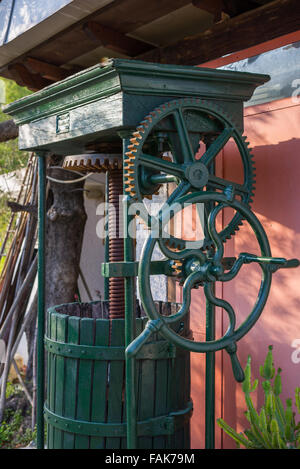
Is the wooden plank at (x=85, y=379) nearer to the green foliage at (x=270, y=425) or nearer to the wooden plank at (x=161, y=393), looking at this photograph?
the wooden plank at (x=161, y=393)

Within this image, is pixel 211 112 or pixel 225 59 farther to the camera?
pixel 225 59

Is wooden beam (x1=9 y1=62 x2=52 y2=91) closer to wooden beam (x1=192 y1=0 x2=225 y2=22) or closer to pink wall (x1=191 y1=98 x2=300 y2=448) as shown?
wooden beam (x1=192 y1=0 x2=225 y2=22)

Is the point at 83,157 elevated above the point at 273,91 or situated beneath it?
situated beneath

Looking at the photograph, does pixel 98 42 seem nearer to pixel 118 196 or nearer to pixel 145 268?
pixel 118 196

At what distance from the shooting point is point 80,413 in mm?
2289

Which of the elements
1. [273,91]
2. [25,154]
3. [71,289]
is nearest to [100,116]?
[273,91]

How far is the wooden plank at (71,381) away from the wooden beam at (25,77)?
2569 millimetres

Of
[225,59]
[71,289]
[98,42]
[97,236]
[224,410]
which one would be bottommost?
[224,410]

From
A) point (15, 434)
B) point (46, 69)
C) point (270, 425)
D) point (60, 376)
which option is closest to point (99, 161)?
point (60, 376)

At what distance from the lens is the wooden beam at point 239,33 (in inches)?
104

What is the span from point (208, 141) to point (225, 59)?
0.81 meters

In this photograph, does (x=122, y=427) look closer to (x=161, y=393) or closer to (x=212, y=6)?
(x=161, y=393)

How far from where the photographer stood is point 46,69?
4066mm

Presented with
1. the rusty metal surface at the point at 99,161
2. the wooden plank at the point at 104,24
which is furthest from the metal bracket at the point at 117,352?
the wooden plank at the point at 104,24
